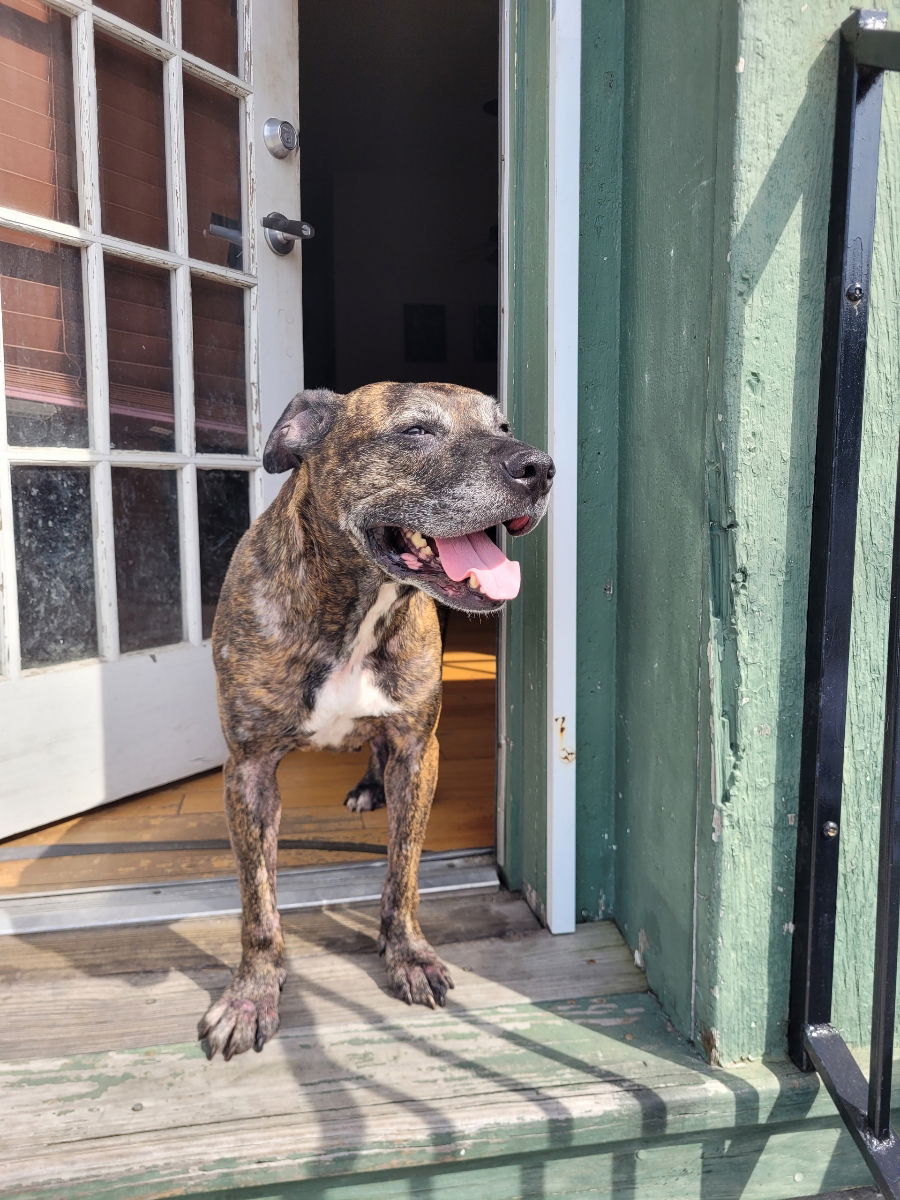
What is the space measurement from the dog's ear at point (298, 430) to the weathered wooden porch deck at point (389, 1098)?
90 cm

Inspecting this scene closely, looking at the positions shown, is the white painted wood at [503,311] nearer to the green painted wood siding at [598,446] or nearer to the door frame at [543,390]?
the door frame at [543,390]

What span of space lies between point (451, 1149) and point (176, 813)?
129cm

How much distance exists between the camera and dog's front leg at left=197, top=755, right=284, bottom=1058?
1339mm

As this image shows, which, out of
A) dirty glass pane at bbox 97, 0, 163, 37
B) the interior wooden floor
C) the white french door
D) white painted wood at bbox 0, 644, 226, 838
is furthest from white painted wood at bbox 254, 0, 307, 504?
the interior wooden floor

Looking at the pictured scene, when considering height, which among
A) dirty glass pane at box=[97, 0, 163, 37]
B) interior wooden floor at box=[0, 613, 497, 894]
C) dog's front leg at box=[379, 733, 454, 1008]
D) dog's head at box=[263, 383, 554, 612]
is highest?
dirty glass pane at box=[97, 0, 163, 37]

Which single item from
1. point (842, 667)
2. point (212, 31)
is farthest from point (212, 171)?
point (842, 667)

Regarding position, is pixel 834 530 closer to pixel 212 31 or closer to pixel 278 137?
pixel 278 137

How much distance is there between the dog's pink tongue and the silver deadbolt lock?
155 centimetres

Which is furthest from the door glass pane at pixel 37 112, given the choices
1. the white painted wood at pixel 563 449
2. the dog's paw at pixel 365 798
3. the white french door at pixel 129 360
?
the dog's paw at pixel 365 798

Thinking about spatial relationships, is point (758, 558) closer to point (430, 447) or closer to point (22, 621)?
point (430, 447)

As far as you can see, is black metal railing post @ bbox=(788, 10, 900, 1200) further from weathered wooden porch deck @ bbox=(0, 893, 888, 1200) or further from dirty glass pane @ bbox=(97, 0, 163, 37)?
dirty glass pane @ bbox=(97, 0, 163, 37)

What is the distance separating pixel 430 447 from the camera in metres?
1.31

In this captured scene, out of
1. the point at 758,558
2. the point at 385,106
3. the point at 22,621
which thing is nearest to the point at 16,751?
the point at 22,621

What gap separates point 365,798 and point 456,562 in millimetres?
1105
